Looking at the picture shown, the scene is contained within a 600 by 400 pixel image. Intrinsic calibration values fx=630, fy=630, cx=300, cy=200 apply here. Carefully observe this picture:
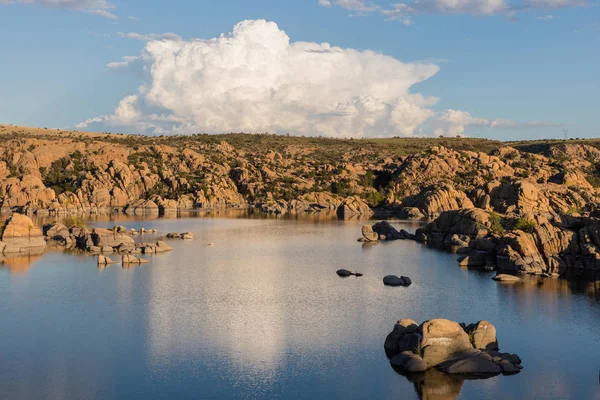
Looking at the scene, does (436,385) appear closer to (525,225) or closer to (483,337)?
(483,337)

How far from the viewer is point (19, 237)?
277ft

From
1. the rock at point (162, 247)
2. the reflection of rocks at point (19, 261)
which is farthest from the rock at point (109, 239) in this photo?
the reflection of rocks at point (19, 261)

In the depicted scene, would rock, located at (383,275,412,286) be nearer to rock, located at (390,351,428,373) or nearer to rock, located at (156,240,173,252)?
rock, located at (390,351,428,373)

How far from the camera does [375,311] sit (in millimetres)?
50594

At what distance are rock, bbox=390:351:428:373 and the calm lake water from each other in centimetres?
79

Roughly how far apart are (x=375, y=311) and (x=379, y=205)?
12389cm

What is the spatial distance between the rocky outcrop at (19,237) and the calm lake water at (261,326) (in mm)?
8344

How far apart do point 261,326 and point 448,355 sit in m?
14.6

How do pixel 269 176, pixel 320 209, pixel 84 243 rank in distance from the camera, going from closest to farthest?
pixel 84 243 < pixel 320 209 < pixel 269 176

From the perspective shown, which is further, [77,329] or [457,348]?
[77,329]

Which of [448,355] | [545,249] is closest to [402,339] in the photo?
[448,355]

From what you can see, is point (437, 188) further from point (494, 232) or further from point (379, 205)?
point (494, 232)

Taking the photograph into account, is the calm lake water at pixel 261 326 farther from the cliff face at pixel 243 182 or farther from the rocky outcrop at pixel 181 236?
the cliff face at pixel 243 182

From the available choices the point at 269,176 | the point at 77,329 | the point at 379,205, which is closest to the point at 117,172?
the point at 269,176
